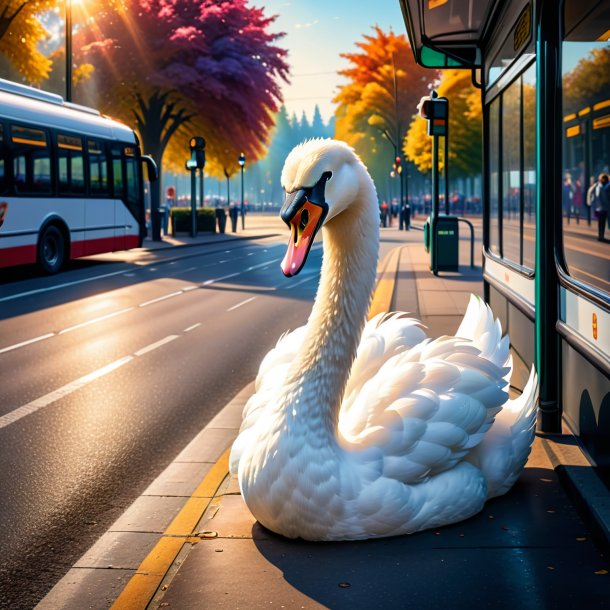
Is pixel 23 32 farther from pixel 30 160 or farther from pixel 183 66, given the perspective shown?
pixel 30 160

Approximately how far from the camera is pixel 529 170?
7059mm

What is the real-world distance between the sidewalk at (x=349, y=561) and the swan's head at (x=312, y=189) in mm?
1191

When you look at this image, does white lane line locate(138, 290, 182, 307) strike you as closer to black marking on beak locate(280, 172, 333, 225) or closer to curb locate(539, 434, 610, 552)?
curb locate(539, 434, 610, 552)

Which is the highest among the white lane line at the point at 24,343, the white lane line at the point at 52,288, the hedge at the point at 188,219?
the hedge at the point at 188,219

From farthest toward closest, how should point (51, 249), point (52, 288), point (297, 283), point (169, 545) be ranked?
point (51, 249)
point (297, 283)
point (52, 288)
point (169, 545)

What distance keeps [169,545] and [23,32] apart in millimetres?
28432

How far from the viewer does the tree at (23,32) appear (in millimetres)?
28797

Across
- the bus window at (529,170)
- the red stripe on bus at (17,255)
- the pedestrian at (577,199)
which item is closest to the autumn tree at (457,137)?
the red stripe on bus at (17,255)

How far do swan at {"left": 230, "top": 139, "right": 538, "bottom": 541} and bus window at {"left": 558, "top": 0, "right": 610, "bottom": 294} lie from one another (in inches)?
33.3

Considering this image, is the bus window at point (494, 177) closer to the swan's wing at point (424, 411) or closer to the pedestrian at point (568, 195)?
the pedestrian at point (568, 195)

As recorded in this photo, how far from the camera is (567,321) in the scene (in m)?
5.48

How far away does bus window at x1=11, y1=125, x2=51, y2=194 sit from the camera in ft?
61.2

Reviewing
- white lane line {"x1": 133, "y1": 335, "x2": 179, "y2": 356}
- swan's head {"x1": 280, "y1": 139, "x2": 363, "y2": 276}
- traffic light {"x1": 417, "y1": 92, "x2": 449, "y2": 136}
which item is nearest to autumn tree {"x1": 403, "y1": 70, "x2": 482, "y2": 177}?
traffic light {"x1": 417, "y1": 92, "x2": 449, "y2": 136}

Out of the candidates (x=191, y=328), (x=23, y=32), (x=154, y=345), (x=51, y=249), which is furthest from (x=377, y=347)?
(x=23, y=32)
